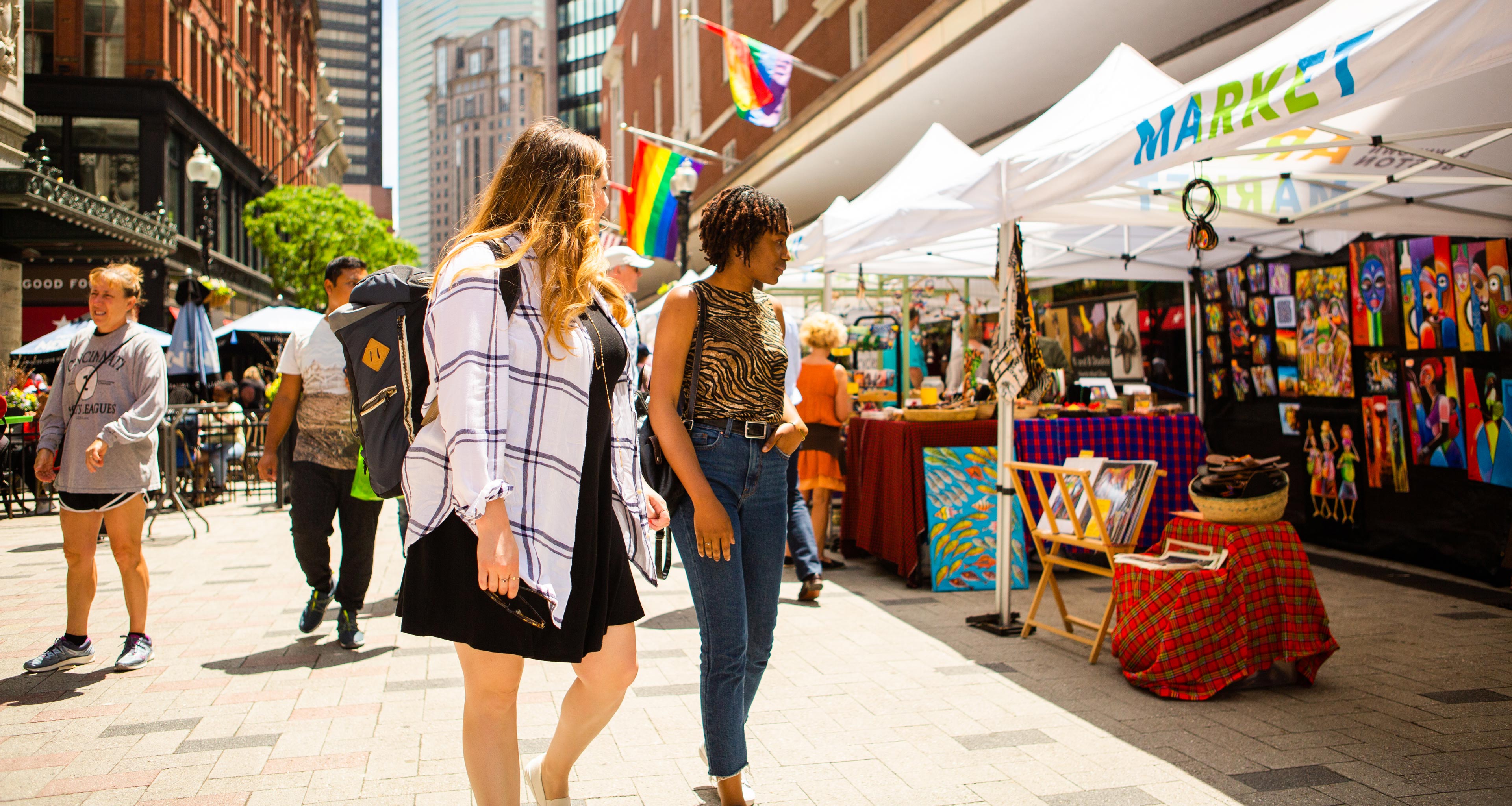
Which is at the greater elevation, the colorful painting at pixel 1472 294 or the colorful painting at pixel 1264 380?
the colorful painting at pixel 1472 294

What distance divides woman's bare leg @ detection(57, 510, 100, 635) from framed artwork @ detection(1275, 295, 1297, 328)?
8637 millimetres

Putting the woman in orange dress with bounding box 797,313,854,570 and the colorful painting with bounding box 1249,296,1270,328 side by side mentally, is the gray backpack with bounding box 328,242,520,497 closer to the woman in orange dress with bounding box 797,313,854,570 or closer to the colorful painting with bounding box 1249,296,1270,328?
the woman in orange dress with bounding box 797,313,854,570

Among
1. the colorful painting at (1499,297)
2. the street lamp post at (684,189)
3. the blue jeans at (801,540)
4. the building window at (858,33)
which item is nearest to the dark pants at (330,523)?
the blue jeans at (801,540)

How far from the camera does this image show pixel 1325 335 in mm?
8078

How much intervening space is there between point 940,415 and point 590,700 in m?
4.77

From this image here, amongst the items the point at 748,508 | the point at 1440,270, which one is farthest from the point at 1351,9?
the point at 1440,270

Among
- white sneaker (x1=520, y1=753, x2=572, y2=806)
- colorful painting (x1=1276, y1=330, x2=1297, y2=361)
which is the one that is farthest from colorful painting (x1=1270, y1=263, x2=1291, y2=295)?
white sneaker (x1=520, y1=753, x2=572, y2=806)

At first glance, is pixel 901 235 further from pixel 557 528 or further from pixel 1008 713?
pixel 557 528

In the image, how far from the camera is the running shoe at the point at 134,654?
4773 millimetres

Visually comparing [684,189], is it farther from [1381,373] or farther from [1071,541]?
[1071,541]

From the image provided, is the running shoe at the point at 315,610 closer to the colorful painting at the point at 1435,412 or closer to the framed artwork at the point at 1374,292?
the colorful painting at the point at 1435,412

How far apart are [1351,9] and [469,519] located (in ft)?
11.9

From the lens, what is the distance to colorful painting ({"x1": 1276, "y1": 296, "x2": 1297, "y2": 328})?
27.7 feet

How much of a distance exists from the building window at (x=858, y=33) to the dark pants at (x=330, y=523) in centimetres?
1331
